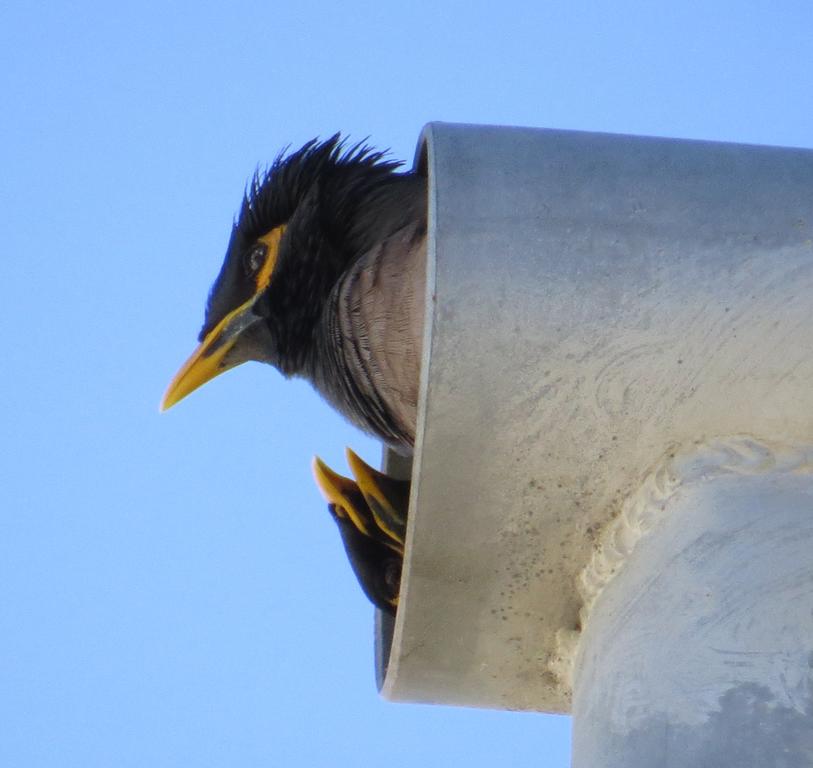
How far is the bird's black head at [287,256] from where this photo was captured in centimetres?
325

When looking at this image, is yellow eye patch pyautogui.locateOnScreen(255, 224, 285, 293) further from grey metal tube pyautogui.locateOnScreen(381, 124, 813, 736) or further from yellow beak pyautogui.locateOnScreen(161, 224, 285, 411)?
→ grey metal tube pyautogui.locateOnScreen(381, 124, 813, 736)

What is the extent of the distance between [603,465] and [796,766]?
600 millimetres

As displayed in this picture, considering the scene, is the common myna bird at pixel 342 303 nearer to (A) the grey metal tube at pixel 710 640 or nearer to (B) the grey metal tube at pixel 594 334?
(B) the grey metal tube at pixel 594 334

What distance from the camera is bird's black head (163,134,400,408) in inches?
128

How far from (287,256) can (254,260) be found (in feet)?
0.82

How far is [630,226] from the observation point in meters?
2.18

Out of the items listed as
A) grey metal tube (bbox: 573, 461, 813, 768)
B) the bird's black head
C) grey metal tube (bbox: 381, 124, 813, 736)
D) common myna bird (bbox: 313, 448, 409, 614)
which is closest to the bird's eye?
the bird's black head

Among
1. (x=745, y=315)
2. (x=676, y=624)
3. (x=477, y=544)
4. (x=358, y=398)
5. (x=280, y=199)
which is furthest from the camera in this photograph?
(x=280, y=199)

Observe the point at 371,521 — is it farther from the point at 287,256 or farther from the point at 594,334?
the point at 594,334

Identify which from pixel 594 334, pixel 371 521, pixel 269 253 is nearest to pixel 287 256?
pixel 269 253

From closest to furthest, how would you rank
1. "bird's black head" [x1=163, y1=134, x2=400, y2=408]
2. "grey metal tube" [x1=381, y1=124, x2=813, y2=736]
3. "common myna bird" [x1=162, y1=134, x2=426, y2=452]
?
"grey metal tube" [x1=381, y1=124, x2=813, y2=736]
"common myna bird" [x1=162, y1=134, x2=426, y2=452]
"bird's black head" [x1=163, y1=134, x2=400, y2=408]

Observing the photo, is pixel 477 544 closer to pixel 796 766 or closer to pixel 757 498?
pixel 757 498

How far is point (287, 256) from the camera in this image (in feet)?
10.9

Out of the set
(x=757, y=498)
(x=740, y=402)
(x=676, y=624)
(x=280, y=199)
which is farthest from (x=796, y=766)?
(x=280, y=199)
